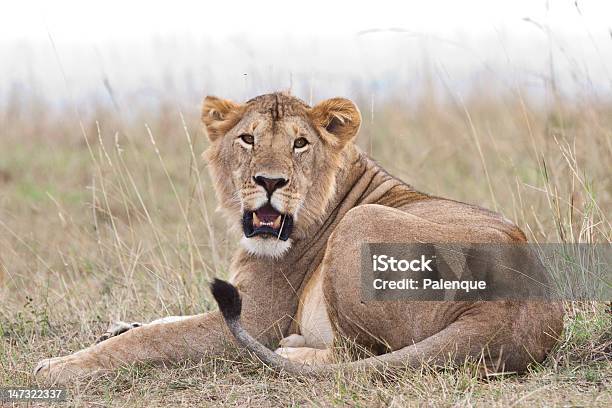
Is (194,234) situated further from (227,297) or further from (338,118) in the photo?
(227,297)

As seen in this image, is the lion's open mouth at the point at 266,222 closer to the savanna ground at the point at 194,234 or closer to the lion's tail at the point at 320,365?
the savanna ground at the point at 194,234

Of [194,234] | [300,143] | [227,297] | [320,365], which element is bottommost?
[194,234]

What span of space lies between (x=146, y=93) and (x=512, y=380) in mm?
5896

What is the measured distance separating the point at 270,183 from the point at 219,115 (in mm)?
719

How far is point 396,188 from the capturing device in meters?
5.22

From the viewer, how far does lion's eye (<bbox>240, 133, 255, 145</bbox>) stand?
4.92 meters

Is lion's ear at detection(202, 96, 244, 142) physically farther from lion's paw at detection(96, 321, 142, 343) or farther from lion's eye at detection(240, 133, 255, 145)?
lion's paw at detection(96, 321, 142, 343)

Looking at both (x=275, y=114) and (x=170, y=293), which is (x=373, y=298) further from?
(x=170, y=293)

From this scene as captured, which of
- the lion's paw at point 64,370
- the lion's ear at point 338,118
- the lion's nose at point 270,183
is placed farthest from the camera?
the lion's ear at point 338,118

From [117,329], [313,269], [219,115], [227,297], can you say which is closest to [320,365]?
[227,297]

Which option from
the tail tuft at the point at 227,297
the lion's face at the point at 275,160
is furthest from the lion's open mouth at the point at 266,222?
the tail tuft at the point at 227,297

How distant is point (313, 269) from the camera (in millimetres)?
4965

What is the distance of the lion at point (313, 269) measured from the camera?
4.14 m

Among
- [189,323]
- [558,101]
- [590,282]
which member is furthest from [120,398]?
[558,101]
